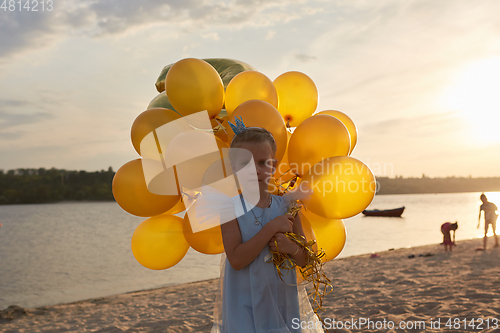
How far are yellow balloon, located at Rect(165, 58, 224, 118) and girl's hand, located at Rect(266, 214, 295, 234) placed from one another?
1.10 m

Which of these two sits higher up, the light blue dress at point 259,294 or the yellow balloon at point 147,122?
the yellow balloon at point 147,122

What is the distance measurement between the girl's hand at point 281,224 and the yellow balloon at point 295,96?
135 cm

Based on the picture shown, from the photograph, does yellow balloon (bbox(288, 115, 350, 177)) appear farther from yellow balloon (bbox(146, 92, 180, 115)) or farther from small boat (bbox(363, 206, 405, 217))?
small boat (bbox(363, 206, 405, 217))

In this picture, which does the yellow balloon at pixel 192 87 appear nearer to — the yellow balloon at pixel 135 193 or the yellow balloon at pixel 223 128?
the yellow balloon at pixel 223 128

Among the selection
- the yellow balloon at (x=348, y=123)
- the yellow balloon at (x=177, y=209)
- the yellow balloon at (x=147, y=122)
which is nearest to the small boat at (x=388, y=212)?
the yellow balloon at (x=348, y=123)

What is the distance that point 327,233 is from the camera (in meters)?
2.40

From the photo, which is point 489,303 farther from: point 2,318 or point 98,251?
point 98,251

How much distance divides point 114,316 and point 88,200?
43.0m

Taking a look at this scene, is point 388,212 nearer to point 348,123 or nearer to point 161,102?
point 348,123

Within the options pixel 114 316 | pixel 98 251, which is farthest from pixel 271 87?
pixel 98 251

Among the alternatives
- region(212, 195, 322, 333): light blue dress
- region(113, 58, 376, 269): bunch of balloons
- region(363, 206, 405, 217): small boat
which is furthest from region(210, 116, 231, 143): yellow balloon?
region(363, 206, 405, 217): small boat

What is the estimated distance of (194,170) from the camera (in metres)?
2.32

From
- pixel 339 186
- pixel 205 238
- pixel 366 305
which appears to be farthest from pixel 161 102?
pixel 366 305

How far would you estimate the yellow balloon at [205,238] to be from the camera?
226 centimetres
